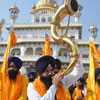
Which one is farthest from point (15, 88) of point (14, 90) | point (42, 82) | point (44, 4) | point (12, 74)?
point (44, 4)

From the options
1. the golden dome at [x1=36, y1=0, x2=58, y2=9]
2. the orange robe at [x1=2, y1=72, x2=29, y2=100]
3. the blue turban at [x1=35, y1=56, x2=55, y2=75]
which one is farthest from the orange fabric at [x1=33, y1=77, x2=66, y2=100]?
the golden dome at [x1=36, y1=0, x2=58, y2=9]

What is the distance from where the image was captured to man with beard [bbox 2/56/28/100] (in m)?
3.10

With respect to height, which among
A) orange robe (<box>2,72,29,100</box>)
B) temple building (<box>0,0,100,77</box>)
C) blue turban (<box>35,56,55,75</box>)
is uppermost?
temple building (<box>0,0,100,77</box>)

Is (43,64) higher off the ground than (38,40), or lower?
lower

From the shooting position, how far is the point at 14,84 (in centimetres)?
315

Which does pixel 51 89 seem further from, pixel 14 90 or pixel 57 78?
pixel 14 90

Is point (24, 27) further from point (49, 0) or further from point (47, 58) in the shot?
point (47, 58)

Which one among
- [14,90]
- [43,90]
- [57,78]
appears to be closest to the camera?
[57,78]

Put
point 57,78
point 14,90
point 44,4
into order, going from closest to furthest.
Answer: point 57,78, point 14,90, point 44,4

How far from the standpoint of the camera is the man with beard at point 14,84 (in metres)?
3.10

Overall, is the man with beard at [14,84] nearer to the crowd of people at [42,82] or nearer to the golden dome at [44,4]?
the crowd of people at [42,82]

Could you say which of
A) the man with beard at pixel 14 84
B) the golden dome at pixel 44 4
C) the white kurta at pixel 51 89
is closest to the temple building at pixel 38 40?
the golden dome at pixel 44 4

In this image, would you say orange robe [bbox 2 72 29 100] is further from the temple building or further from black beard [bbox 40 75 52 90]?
the temple building

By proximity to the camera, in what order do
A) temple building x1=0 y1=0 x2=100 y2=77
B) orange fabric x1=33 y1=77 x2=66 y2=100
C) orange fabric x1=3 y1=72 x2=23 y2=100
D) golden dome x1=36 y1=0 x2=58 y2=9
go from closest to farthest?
1. orange fabric x1=33 y1=77 x2=66 y2=100
2. orange fabric x1=3 y1=72 x2=23 y2=100
3. temple building x1=0 y1=0 x2=100 y2=77
4. golden dome x1=36 y1=0 x2=58 y2=9
